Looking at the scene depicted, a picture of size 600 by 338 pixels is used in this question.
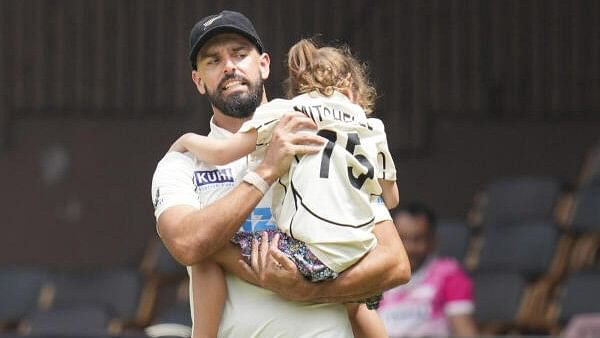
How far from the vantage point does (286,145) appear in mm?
4219

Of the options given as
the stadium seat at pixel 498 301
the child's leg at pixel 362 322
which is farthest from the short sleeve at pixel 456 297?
the child's leg at pixel 362 322

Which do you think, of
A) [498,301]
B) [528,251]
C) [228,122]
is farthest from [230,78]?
[528,251]

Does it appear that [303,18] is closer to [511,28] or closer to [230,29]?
[511,28]

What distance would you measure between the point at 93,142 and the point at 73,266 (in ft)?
3.22

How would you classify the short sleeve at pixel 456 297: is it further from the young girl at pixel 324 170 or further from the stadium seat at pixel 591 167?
the young girl at pixel 324 170

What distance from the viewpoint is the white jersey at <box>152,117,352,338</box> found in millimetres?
4312

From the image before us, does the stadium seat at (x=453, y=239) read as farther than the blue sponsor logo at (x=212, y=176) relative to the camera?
Yes

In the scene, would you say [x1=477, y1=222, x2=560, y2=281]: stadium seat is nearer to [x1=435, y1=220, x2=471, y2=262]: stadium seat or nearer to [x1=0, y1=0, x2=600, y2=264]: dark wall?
[x1=435, y1=220, x2=471, y2=262]: stadium seat

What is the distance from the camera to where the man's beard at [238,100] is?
444 cm

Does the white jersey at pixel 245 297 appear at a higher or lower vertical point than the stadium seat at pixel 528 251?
higher

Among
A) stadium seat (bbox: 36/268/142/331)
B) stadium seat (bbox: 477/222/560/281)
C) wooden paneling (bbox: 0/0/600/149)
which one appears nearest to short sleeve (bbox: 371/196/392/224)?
stadium seat (bbox: 477/222/560/281)

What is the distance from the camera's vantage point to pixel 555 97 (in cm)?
1149

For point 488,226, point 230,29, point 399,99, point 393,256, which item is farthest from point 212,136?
point 399,99

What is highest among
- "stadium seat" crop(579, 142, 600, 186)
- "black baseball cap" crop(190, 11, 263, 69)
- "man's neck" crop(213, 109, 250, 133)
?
"black baseball cap" crop(190, 11, 263, 69)
